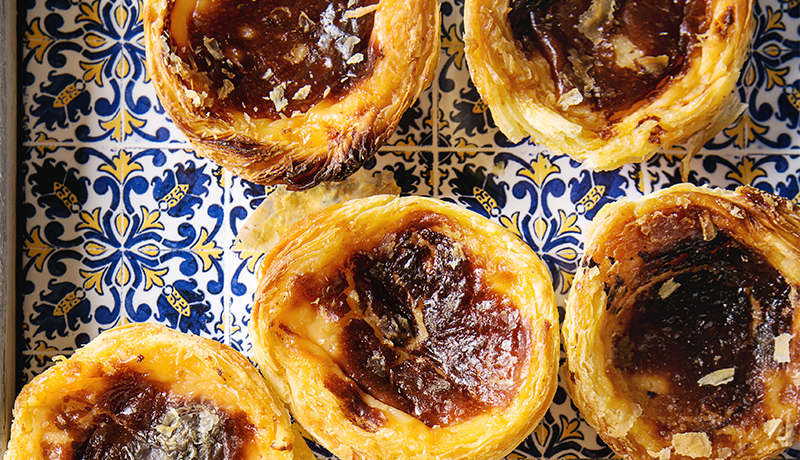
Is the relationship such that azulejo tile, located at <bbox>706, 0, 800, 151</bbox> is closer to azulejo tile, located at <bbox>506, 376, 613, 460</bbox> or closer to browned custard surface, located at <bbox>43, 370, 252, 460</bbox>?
azulejo tile, located at <bbox>506, 376, 613, 460</bbox>

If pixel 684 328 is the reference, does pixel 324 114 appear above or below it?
above

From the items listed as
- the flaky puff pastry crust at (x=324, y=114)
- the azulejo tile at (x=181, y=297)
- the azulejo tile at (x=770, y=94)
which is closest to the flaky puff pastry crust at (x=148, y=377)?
the azulejo tile at (x=181, y=297)

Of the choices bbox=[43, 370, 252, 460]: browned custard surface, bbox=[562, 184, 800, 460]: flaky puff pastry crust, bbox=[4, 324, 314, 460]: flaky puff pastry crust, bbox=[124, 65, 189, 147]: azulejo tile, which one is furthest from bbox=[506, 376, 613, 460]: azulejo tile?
bbox=[124, 65, 189, 147]: azulejo tile

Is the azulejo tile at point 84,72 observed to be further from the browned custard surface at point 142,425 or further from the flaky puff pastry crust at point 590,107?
the flaky puff pastry crust at point 590,107

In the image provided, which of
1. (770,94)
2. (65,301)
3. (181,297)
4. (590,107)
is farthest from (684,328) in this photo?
(65,301)

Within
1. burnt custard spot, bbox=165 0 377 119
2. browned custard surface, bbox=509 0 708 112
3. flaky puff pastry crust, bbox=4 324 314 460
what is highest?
browned custard surface, bbox=509 0 708 112

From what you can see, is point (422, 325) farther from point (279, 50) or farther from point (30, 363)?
point (30, 363)
